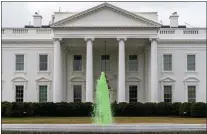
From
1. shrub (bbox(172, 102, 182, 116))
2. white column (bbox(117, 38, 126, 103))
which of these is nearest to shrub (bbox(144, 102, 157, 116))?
shrub (bbox(172, 102, 182, 116))

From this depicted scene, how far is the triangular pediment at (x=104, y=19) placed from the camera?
129ft

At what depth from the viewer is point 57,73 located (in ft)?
130

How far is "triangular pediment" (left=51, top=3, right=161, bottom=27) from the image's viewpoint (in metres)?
39.2

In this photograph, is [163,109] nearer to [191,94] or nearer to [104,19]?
[191,94]

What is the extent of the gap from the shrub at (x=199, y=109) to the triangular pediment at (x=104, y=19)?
33.5ft

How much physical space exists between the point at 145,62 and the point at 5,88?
14719 mm

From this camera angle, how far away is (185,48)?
1702 inches

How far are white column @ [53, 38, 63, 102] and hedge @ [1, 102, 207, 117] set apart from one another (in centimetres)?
463

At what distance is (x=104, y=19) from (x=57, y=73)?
22.3ft

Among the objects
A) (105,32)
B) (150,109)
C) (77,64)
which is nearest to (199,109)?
(150,109)

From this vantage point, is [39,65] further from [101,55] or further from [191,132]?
[191,132]

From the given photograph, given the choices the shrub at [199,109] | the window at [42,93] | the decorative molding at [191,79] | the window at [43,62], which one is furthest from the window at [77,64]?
the shrub at [199,109]

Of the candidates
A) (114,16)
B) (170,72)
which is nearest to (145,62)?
(170,72)

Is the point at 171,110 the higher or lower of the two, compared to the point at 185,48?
lower
